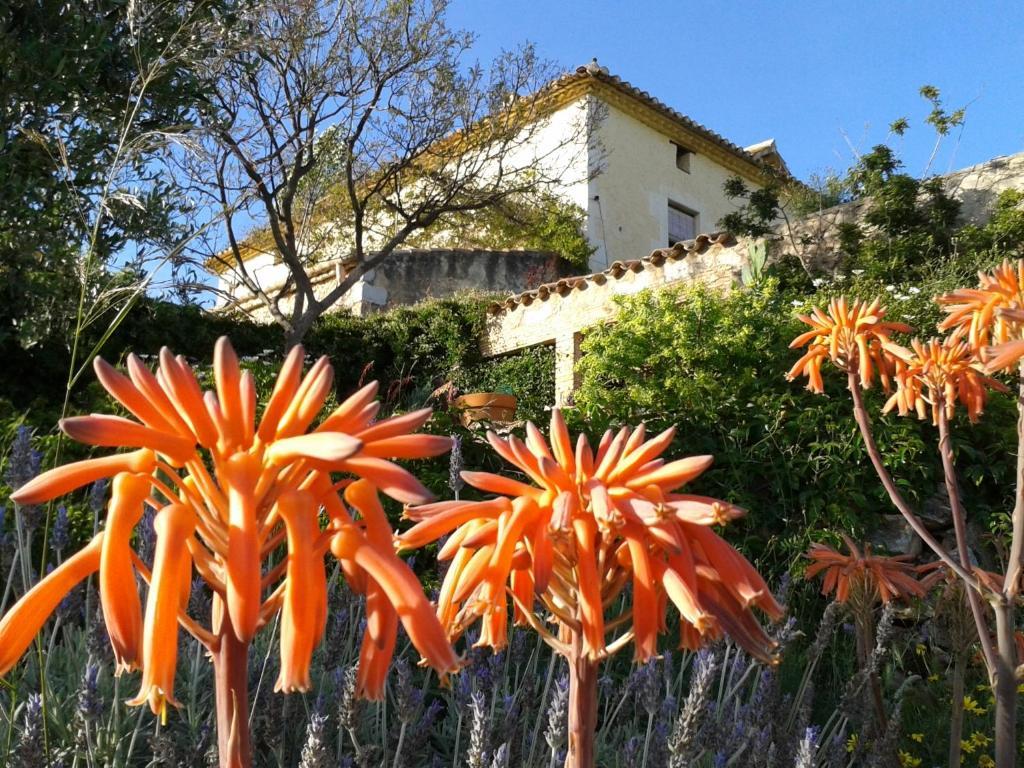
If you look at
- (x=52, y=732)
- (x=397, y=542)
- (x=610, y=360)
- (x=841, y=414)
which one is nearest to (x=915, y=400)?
(x=397, y=542)

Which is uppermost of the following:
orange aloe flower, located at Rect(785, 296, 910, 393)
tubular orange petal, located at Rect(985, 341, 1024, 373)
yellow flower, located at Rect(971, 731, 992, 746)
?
orange aloe flower, located at Rect(785, 296, 910, 393)

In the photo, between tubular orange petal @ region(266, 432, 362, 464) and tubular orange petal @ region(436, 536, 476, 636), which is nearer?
tubular orange petal @ region(266, 432, 362, 464)

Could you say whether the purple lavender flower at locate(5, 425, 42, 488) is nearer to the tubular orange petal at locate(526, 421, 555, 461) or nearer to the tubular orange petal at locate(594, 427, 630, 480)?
the tubular orange petal at locate(526, 421, 555, 461)

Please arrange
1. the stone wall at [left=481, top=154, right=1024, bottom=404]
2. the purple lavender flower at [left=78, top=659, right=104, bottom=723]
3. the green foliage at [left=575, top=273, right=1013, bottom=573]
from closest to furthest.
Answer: the purple lavender flower at [left=78, top=659, right=104, bottom=723] → the green foliage at [left=575, top=273, right=1013, bottom=573] → the stone wall at [left=481, top=154, right=1024, bottom=404]

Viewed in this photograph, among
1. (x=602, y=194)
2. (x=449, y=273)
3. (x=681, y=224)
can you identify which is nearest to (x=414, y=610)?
(x=449, y=273)

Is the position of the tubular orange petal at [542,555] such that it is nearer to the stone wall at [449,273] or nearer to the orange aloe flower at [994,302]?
the orange aloe flower at [994,302]

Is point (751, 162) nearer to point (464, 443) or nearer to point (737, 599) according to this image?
point (464, 443)

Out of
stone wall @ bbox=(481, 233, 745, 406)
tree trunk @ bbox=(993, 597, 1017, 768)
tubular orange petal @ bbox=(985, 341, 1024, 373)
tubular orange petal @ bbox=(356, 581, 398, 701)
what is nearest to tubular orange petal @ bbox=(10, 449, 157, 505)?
tubular orange petal @ bbox=(356, 581, 398, 701)

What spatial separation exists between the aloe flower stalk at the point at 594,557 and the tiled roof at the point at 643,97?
1570cm

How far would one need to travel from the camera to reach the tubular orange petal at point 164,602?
28.1 inches

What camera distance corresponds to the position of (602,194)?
57.6 feet

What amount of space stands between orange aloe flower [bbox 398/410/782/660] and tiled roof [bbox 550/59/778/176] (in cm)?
1569

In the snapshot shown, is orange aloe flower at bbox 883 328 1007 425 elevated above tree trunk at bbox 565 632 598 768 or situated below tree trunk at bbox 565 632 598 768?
above

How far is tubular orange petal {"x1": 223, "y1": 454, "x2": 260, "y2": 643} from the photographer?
0.68 meters
